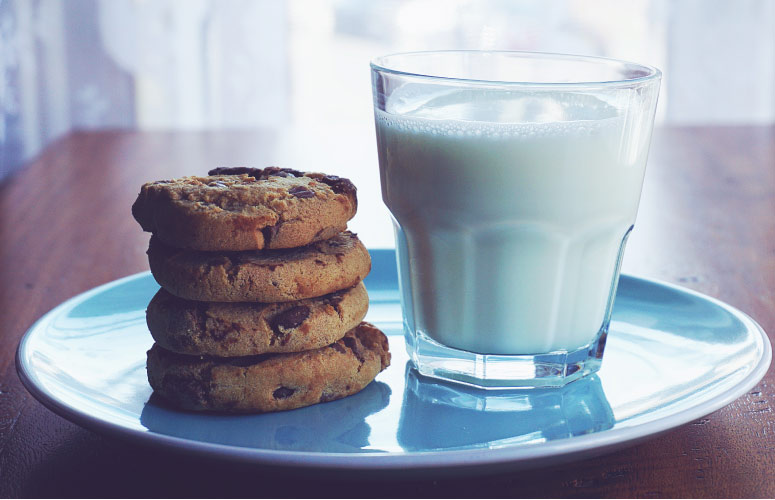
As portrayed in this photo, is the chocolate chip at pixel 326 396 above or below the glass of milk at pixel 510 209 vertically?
below

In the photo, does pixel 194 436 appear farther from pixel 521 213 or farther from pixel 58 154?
pixel 58 154

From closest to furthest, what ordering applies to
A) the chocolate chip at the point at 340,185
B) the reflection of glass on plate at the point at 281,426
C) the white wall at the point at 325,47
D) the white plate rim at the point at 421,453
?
the white plate rim at the point at 421,453 < the reflection of glass on plate at the point at 281,426 < the chocolate chip at the point at 340,185 < the white wall at the point at 325,47

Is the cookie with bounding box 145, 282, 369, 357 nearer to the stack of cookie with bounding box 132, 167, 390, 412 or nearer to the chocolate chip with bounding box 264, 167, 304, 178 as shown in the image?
the stack of cookie with bounding box 132, 167, 390, 412

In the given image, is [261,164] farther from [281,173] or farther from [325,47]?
[325,47]

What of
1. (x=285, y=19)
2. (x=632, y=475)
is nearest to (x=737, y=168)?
(x=632, y=475)

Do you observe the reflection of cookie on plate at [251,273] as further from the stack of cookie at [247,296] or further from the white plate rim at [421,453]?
the white plate rim at [421,453]

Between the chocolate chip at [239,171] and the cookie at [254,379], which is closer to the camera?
the cookie at [254,379]

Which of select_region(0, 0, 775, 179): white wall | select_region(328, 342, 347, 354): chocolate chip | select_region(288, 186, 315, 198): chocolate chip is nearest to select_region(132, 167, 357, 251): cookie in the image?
select_region(288, 186, 315, 198): chocolate chip

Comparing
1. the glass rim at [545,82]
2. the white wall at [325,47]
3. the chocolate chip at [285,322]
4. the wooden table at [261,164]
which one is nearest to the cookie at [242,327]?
the chocolate chip at [285,322]
